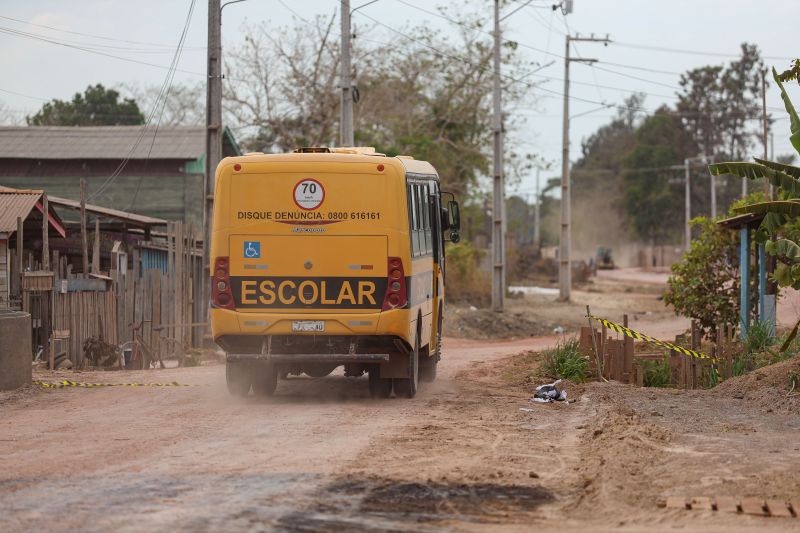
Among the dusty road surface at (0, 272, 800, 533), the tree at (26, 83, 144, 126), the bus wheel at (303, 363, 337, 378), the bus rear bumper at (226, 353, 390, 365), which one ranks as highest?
the tree at (26, 83, 144, 126)

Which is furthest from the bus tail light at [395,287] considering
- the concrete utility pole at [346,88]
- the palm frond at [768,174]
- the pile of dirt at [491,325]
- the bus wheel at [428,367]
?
the pile of dirt at [491,325]

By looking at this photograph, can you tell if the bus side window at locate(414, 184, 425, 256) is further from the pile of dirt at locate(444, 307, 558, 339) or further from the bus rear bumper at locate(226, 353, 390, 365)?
the pile of dirt at locate(444, 307, 558, 339)

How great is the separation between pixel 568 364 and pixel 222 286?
5817 millimetres

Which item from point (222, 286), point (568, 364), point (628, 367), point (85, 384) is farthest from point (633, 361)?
point (85, 384)

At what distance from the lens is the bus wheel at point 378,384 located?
14.8 meters

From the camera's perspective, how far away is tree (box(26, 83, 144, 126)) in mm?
63906

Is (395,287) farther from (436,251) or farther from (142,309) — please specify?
(142,309)

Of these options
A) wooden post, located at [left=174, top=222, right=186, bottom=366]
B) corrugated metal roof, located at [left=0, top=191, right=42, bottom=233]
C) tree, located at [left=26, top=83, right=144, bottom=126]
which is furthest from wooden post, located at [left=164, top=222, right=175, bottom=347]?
tree, located at [left=26, top=83, right=144, bottom=126]

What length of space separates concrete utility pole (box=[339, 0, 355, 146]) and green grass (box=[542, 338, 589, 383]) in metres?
11.3

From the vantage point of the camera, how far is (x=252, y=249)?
14062mm

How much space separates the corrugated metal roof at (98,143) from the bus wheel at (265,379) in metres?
25.1

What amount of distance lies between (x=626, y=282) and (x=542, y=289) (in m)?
11.3

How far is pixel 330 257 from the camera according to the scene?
551 inches

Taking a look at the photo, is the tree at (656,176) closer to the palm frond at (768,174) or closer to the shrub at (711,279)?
the shrub at (711,279)
